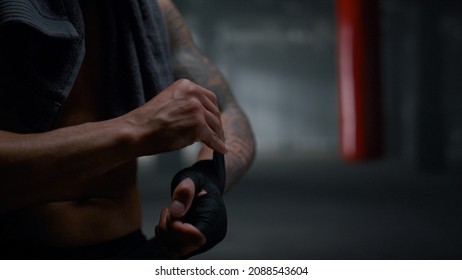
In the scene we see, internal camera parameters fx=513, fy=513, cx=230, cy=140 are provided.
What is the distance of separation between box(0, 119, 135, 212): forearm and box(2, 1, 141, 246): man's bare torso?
9 centimetres

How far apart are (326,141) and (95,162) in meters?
11.1

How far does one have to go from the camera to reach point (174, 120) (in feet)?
1.53

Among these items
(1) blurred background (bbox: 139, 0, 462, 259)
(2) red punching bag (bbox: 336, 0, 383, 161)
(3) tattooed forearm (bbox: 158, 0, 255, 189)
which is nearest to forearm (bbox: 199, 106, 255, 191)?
(3) tattooed forearm (bbox: 158, 0, 255, 189)

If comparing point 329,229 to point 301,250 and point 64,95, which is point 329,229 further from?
point 64,95

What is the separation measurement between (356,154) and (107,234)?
10.6 ft

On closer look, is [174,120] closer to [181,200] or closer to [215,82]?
[181,200]

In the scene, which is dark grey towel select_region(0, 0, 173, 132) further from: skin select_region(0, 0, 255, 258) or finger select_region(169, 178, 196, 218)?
finger select_region(169, 178, 196, 218)

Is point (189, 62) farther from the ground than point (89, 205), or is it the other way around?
point (189, 62)

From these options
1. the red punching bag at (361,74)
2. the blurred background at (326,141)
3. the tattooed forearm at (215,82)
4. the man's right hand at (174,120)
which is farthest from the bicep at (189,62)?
the red punching bag at (361,74)

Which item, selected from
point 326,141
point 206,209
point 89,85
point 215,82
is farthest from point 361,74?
point 326,141

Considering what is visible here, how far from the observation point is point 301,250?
6.75 ft

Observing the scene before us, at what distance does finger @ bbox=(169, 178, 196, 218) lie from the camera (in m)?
0.42

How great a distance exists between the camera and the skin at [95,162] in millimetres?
446
